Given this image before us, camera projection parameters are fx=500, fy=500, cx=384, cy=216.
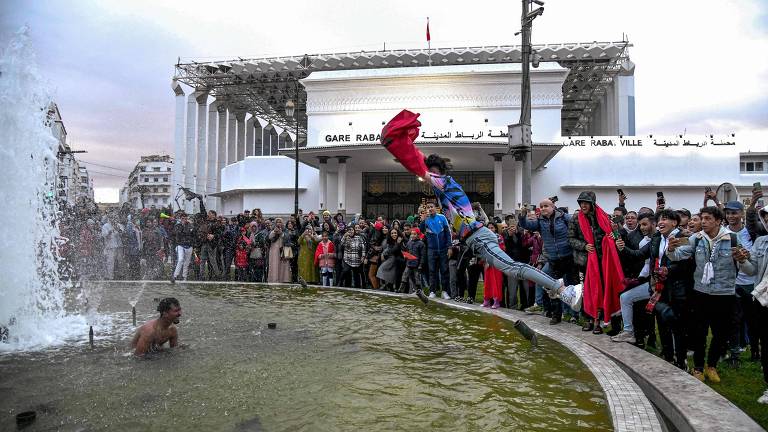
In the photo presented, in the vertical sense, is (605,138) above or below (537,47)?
below

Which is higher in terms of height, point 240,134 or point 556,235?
point 240,134

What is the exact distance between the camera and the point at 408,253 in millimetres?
12594

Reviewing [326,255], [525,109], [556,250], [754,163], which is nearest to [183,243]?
[326,255]

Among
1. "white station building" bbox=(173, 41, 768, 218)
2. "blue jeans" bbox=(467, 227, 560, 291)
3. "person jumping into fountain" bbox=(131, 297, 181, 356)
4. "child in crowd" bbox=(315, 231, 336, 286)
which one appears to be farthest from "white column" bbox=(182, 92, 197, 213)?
"blue jeans" bbox=(467, 227, 560, 291)

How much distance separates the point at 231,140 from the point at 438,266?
1957 inches

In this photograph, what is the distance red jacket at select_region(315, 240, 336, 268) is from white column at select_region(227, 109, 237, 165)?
1747 inches

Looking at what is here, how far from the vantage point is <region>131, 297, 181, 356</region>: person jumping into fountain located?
6.34 metres

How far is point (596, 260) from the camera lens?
7.57 m

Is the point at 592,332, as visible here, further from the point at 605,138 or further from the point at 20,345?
the point at 605,138

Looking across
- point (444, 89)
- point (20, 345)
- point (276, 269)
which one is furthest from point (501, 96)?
point (20, 345)

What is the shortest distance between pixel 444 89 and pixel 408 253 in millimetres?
22453

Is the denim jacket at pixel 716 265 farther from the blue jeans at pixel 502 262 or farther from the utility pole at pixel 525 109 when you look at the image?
the utility pole at pixel 525 109

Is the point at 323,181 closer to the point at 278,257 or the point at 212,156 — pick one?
the point at 278,257

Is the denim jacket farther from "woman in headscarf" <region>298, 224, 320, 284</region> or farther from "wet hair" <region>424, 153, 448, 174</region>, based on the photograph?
"woman in headscarf" <region>298, 224, 320, 284</region>
